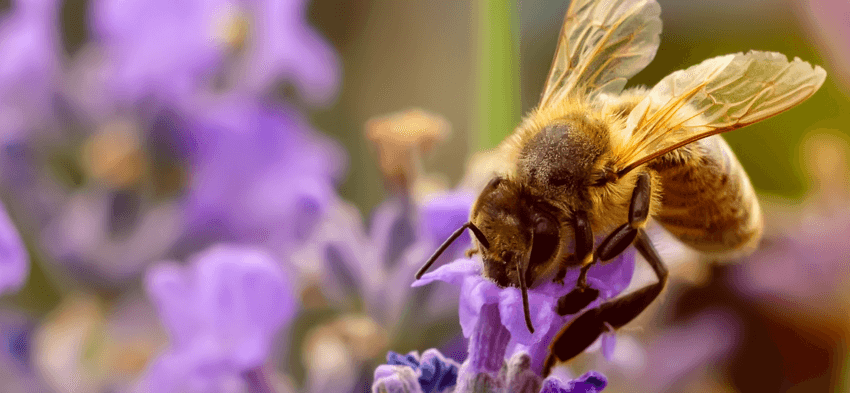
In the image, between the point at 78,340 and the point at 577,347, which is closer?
the point at 577,347

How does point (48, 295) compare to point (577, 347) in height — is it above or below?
below

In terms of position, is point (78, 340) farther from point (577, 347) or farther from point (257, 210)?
point (577, 347)

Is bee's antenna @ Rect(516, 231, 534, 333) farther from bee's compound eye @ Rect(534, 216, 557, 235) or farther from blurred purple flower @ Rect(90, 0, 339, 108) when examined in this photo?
blurred purple flower @ Rect(90, 0, 339, 108)

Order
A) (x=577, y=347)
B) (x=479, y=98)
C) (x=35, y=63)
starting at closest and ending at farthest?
(x=577, y=347) → (x=479, y=98) → (x=35, y=63)

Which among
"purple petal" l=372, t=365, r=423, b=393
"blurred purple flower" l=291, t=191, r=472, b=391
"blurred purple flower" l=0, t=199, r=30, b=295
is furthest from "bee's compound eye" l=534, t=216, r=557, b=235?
"blurred purple flower" l=0, t=199, r=30, b=295

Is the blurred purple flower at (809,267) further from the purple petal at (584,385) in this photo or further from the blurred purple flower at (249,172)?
the purple petal at (584,385)

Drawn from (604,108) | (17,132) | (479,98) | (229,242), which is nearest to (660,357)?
(479,98)

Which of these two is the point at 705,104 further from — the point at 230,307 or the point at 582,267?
the point at 230,307
